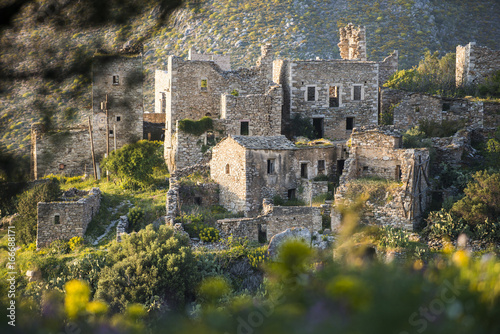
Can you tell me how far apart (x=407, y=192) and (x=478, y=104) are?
8.48 metres

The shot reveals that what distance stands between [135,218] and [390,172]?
9901 mm

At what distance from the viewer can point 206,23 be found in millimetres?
59188

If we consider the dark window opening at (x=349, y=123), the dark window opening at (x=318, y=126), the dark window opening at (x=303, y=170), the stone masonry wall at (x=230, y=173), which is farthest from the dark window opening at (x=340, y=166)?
the dark window opening at (x=349, y=123)

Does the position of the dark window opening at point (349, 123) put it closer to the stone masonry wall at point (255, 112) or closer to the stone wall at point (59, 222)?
the stone masonry wall at point (255, 112)

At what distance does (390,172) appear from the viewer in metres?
25.9

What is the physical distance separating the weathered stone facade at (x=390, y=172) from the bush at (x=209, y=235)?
4310 mm

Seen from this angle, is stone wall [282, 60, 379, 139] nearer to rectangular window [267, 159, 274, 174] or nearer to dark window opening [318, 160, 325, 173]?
dark window opening [318, 160, 325, 173]

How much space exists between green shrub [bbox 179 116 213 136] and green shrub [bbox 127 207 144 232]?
17.7 ft

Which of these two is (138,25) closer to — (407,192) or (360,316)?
(360,316)

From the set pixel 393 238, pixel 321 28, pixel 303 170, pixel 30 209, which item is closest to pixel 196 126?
pixel 303 170

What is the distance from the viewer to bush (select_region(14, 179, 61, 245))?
87.9 feet

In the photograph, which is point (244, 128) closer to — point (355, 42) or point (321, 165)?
point (321, 165)

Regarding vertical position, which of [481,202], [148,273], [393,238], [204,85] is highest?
[204,85]

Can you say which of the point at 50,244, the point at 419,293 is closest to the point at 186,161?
the point at 50,244
